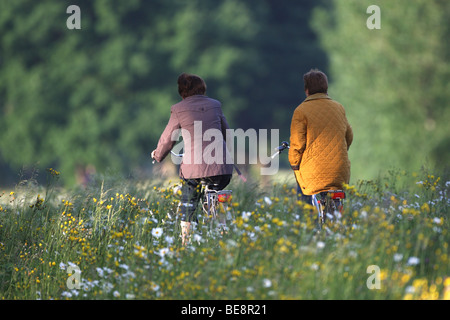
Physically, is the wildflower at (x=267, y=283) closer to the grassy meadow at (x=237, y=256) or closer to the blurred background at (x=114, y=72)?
the grassy meadow at (x=237, y=256)

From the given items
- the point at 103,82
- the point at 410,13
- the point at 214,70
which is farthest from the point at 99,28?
the point at 410,13

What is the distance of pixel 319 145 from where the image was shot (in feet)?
21.4

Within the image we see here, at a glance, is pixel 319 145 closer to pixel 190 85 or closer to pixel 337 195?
pixel 337 195

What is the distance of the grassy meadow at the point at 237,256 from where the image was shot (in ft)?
16.5

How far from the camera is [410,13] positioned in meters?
21.2

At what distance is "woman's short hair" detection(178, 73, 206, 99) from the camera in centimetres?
679

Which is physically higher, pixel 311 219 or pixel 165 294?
pixel 311 219

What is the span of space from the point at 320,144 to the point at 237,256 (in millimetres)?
1608

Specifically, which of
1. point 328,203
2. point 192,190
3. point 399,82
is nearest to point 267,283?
point 328,203

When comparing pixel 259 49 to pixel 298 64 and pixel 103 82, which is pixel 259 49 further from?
pixel 103 82

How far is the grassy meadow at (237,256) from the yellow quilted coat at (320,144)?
0.28 meters

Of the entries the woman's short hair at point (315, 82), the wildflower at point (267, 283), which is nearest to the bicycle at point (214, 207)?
the woman's short hair at point (315, 82)
